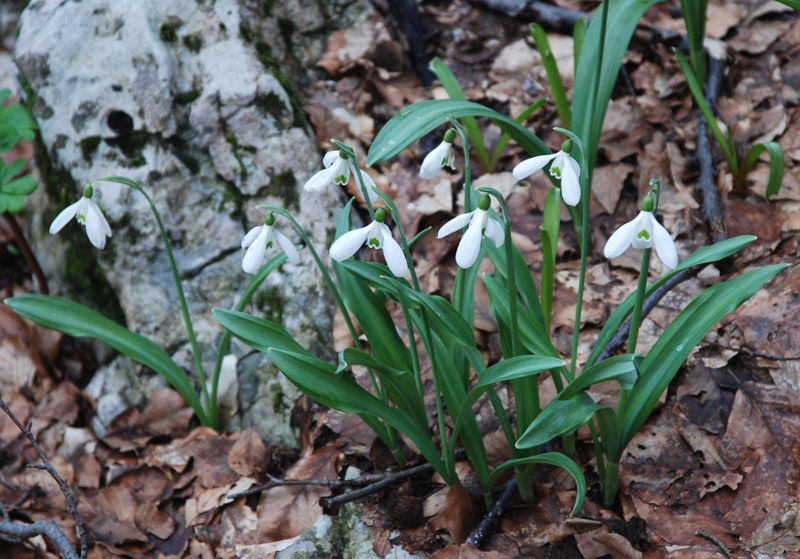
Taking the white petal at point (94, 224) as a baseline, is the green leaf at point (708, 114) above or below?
below

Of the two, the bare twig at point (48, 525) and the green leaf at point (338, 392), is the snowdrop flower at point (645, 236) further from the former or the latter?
the bare twig at point (48, 525)

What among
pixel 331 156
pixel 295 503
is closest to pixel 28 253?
pixel 295 503

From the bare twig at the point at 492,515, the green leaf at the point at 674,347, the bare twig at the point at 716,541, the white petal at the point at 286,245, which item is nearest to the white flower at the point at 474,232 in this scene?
the white petal at the point at 286,245

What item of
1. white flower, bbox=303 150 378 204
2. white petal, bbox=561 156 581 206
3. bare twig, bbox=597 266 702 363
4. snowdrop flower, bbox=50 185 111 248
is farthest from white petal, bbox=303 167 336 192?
bare twig, bbox=597 266 702 363

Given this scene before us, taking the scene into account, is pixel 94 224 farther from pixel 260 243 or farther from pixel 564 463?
pixel 564 463

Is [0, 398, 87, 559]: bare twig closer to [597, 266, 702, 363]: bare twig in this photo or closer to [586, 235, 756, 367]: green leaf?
[586, 235, 756, 367]: green leaf

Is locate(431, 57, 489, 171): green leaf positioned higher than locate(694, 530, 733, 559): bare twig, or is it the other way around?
locate(431, 57, 489, 171): green leaf
